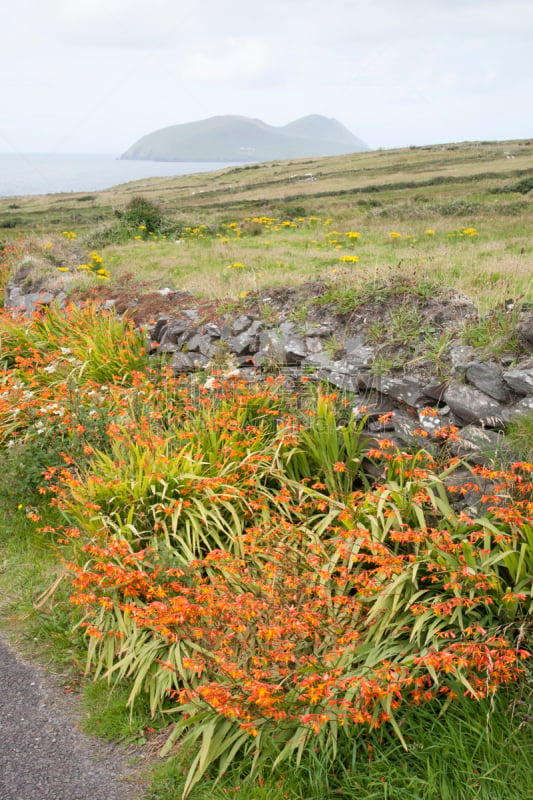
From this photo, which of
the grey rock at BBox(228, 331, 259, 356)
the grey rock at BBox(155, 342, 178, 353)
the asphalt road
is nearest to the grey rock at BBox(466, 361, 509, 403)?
the grey rock at BBox(228, 331, 259, 356)

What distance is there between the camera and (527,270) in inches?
256

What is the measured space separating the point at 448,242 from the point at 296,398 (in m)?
6.17

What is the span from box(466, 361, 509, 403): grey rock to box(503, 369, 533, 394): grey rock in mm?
78

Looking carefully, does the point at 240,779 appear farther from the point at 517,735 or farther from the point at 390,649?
the point at 517,735

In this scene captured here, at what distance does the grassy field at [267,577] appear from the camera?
284 cm

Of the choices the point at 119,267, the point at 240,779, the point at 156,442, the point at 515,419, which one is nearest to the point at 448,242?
the point at 119,267

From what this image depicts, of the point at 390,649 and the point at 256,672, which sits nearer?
the point at 256,672

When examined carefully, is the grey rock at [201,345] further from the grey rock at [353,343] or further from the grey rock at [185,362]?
the grey rock at [353,343]

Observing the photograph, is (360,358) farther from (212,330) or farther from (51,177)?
(51,177)

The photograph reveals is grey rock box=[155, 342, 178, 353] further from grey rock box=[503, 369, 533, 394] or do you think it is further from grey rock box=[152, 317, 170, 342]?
grey rock box=[503, 369, 533, 394]

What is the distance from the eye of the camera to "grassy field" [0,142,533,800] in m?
2.84

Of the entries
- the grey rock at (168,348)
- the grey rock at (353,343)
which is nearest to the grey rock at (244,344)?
the grey rock at (168,348)

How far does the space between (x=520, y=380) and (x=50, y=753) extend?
4.02 meters

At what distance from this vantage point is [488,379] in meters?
4.59
